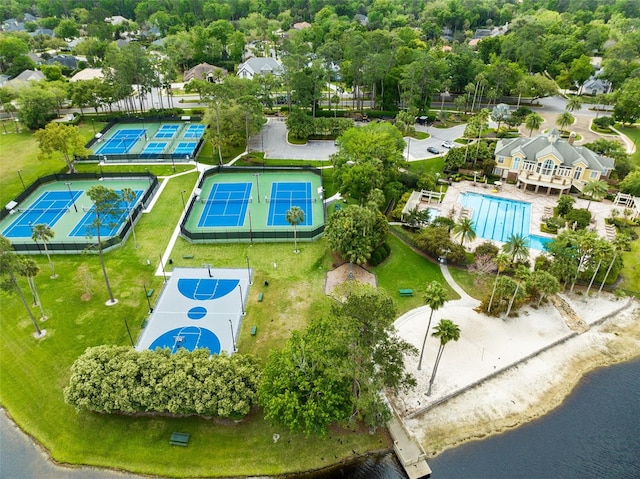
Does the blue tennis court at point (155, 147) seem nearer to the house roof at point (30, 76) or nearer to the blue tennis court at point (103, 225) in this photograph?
the blue tennis court at point (103, 225)

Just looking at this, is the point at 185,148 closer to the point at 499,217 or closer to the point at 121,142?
the point at 121,142

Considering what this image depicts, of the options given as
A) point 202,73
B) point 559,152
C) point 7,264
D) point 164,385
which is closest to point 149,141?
point 202,73

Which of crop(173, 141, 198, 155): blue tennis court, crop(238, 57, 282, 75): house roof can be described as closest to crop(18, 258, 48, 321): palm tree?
crop(173, 141, 198, 155): blue tennis court

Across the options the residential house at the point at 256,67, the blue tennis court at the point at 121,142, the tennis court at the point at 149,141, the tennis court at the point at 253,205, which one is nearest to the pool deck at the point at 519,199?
the tennis court at the point at 253,205

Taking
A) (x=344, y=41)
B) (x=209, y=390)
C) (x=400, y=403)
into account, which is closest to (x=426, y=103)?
(x=344, y=41)

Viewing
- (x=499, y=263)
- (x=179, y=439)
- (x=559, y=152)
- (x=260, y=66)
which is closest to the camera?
(x=179, y=439)

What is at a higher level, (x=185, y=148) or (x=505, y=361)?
(x=185, y=148)
